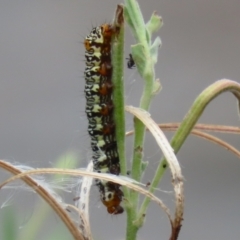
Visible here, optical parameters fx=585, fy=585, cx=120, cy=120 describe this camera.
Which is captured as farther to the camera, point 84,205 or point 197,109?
point 84,205

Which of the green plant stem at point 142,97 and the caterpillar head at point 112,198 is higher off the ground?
the green plant stem at point 142,97

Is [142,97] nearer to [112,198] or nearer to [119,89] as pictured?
[119,89]

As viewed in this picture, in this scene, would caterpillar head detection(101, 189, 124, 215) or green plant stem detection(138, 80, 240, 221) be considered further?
caterpillar head detection(101, 189, 124, 215)

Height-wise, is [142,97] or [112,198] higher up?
[142,97]

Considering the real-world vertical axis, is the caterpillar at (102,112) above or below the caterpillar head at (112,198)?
above

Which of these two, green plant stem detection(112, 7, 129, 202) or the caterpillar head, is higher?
green plant stem detection(112, 7, 129, 202)

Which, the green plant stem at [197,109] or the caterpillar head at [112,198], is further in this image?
the caterpillar head at [112,198]

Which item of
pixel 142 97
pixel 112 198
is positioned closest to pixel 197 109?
pixel 142 97

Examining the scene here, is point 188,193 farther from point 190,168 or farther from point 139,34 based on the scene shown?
point 139,34
